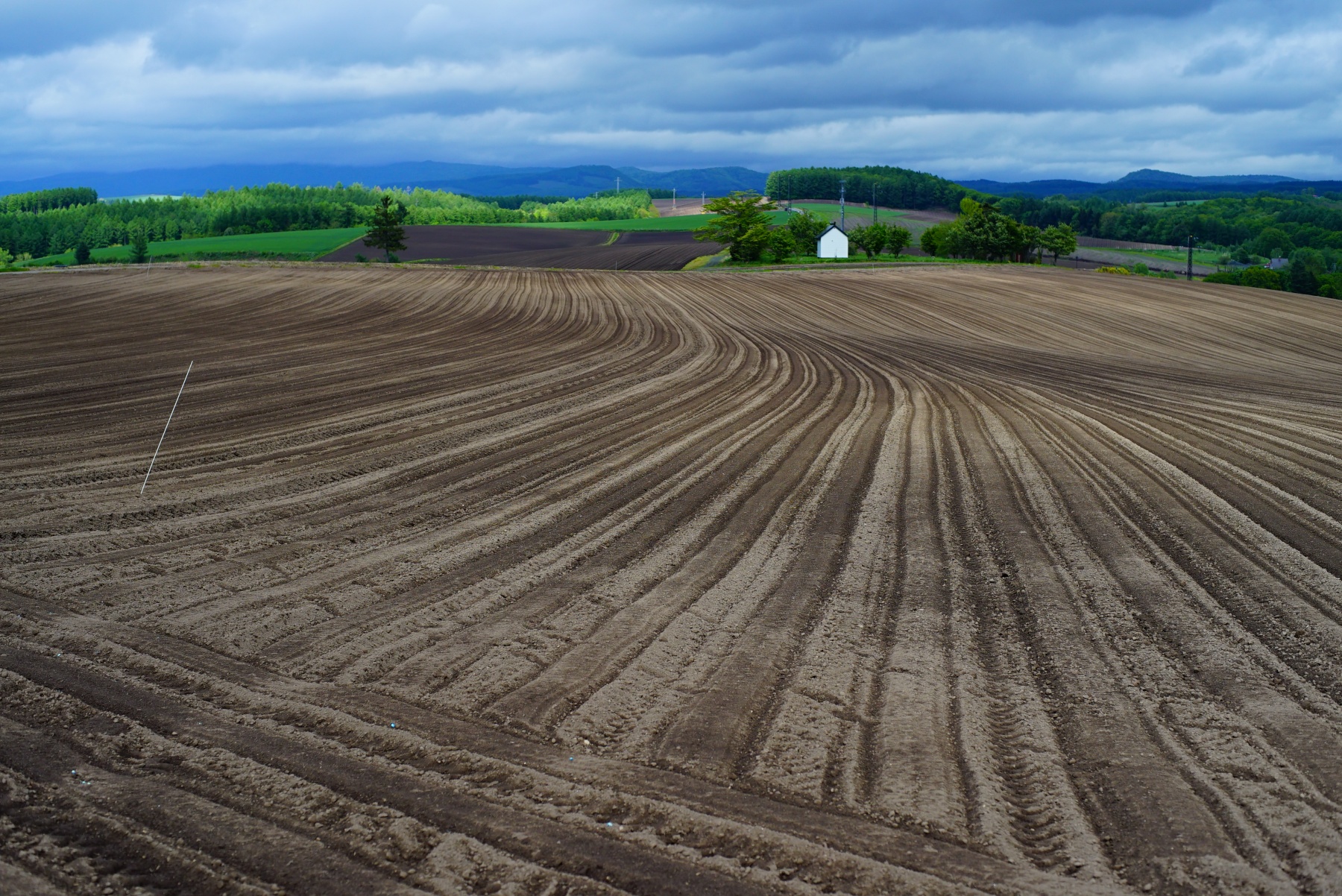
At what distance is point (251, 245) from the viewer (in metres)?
79.7

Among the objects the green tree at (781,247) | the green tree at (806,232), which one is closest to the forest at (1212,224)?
the green tree at (806,232)

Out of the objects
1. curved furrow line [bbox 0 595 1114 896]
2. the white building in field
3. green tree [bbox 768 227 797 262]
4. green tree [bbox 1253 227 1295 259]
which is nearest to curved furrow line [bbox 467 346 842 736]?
curved furrow line [bbox 0 595 1114 896]

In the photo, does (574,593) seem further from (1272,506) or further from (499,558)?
(1272,506)

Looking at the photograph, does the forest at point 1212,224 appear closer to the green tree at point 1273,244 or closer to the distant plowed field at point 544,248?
the green tree at point 1273,244

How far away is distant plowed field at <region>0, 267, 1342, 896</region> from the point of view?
14.6 feet

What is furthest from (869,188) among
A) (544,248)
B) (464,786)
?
(464,786)

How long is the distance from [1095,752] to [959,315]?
103 ft

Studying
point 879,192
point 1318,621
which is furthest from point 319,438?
point 879,192

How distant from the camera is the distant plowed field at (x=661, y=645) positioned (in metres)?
4.45

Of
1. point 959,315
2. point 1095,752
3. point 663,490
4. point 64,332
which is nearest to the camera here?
point 1095,752

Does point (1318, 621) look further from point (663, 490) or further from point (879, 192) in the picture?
point (879, 192)

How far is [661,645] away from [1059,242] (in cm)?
8051

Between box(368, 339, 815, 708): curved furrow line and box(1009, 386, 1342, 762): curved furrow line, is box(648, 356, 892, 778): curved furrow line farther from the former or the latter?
box(1009, 386, 1342, 762): curved furrow line

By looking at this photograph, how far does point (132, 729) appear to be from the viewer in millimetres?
5430
